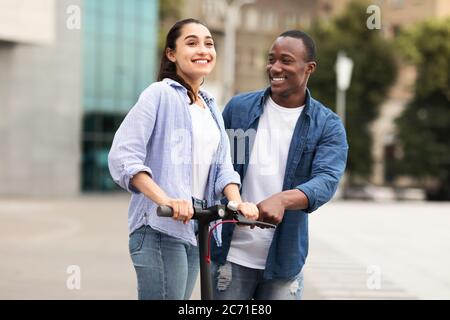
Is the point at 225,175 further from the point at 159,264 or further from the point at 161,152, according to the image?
the point at 159,264

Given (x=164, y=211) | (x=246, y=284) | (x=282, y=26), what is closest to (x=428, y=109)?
(x=282, y=26)

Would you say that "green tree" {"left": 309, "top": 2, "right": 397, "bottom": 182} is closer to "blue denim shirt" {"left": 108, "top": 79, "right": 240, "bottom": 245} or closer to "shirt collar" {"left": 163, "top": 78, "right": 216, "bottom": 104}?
"shirt collar" {"left": 163, "top": 78, "right": 216, "bottom": 104}

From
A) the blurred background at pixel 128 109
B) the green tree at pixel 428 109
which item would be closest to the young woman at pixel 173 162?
the blurred background at pixel 128 109

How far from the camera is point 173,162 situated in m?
2.97

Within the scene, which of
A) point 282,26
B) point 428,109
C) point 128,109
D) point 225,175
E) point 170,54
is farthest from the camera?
point 282,26

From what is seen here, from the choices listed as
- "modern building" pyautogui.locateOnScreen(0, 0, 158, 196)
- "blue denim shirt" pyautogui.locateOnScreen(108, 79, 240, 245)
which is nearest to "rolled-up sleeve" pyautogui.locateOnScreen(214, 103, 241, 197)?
"blue denim shirt" pyautogui.locateOnScreen(108, 79, 240, 245)

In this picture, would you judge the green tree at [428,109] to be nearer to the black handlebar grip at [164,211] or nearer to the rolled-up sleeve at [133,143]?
the rolled-up sleeve at [133,143]

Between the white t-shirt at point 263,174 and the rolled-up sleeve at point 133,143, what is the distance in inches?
22.3

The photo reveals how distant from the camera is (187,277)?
121 inches

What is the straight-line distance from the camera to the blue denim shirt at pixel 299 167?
330 centimetres

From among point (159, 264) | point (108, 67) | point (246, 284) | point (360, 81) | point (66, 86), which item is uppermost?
point (159, 264)

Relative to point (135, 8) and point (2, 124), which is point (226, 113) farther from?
point (135, 8)

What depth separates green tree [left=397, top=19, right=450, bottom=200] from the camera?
43250 millimetres

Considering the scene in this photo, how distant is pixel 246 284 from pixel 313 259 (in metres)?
9.09
